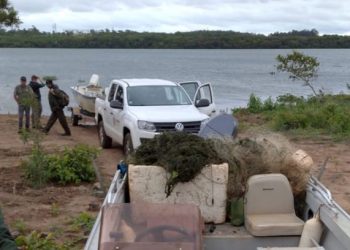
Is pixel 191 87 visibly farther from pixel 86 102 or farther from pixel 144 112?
pixel 144 112

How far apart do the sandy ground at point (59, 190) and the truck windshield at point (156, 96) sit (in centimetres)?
134

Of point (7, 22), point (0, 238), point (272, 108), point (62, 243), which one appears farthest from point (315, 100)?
point (0, 238)

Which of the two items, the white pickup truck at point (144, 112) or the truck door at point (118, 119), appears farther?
the truck door at point (118, 119)

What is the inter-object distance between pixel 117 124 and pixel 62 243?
6.26 meters

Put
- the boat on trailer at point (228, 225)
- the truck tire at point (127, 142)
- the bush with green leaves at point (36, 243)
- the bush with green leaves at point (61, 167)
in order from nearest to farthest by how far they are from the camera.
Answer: the boat on trailer at point (228, 225), the bush with green leaves at point (36, 243), the bush with green leaves at point (61, 167), the truck tire at point (127, 142)

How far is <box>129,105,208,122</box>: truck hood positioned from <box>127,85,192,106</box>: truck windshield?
280 mm

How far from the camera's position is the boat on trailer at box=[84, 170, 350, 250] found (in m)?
5.12

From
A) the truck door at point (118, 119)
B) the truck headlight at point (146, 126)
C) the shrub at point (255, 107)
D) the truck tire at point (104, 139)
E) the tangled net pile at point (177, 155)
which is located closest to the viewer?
the tangled net pile at point (177, 155)

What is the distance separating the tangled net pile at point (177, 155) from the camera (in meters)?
6.78

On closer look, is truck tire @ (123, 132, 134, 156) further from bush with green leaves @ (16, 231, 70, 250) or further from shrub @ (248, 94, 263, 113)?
shrub @ (248, 94, 263, 113)

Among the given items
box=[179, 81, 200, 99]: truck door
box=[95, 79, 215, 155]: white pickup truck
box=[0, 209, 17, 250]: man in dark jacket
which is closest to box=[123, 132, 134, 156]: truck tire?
box=[95, 79, 215, 155]: white pickup truck

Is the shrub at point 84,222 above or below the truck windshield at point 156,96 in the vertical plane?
below

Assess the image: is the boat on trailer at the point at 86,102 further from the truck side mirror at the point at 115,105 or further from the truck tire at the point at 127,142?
the truck tire at the point at 127,142

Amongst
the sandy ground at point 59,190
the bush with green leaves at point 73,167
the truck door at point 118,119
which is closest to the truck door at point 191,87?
the sandy ground at point 59,190
